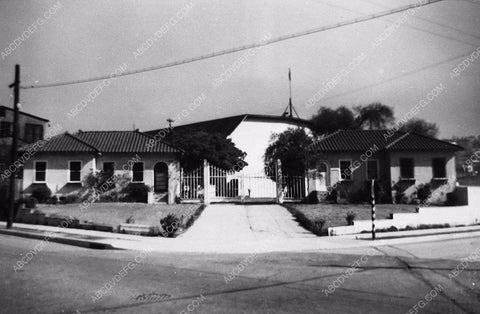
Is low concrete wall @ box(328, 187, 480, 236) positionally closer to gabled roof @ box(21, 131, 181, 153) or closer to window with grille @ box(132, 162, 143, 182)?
gabled roof @ box(21, 131, 181, 153)

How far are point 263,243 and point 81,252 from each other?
5309 millimetres

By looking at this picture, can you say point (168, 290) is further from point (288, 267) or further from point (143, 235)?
point (143, 235)

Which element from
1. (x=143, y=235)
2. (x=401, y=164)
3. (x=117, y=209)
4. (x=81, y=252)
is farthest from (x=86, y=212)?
(x=401, y=164)

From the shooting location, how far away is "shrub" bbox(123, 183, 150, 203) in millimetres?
24250

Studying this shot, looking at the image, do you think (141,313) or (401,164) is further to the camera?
(401,164)

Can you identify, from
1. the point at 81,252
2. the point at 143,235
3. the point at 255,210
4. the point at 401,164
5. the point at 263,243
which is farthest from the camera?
the point at 401,164

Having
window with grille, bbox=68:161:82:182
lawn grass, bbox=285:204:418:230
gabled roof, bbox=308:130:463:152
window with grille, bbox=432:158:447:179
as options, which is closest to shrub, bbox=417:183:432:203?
window with grille, bbox=432:158:447:179

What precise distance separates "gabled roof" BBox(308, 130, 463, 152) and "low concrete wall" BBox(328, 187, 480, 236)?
5.87 meters

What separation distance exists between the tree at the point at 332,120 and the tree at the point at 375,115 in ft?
8.06

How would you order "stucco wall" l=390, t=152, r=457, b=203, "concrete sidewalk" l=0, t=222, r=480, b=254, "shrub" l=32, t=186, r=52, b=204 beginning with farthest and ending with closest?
"stucco wall" l=390, t=152, r=457, b=203, "shrub" l=32, t=186, r=52, b=204, "concrete sidewalk" l=0, t=222, r=480, b=254

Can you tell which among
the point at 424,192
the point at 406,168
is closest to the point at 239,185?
the point at 406,168

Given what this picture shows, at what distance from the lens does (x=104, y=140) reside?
2736 centimetres

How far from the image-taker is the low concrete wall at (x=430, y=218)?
47.9ft

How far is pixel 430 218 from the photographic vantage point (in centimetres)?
1734
